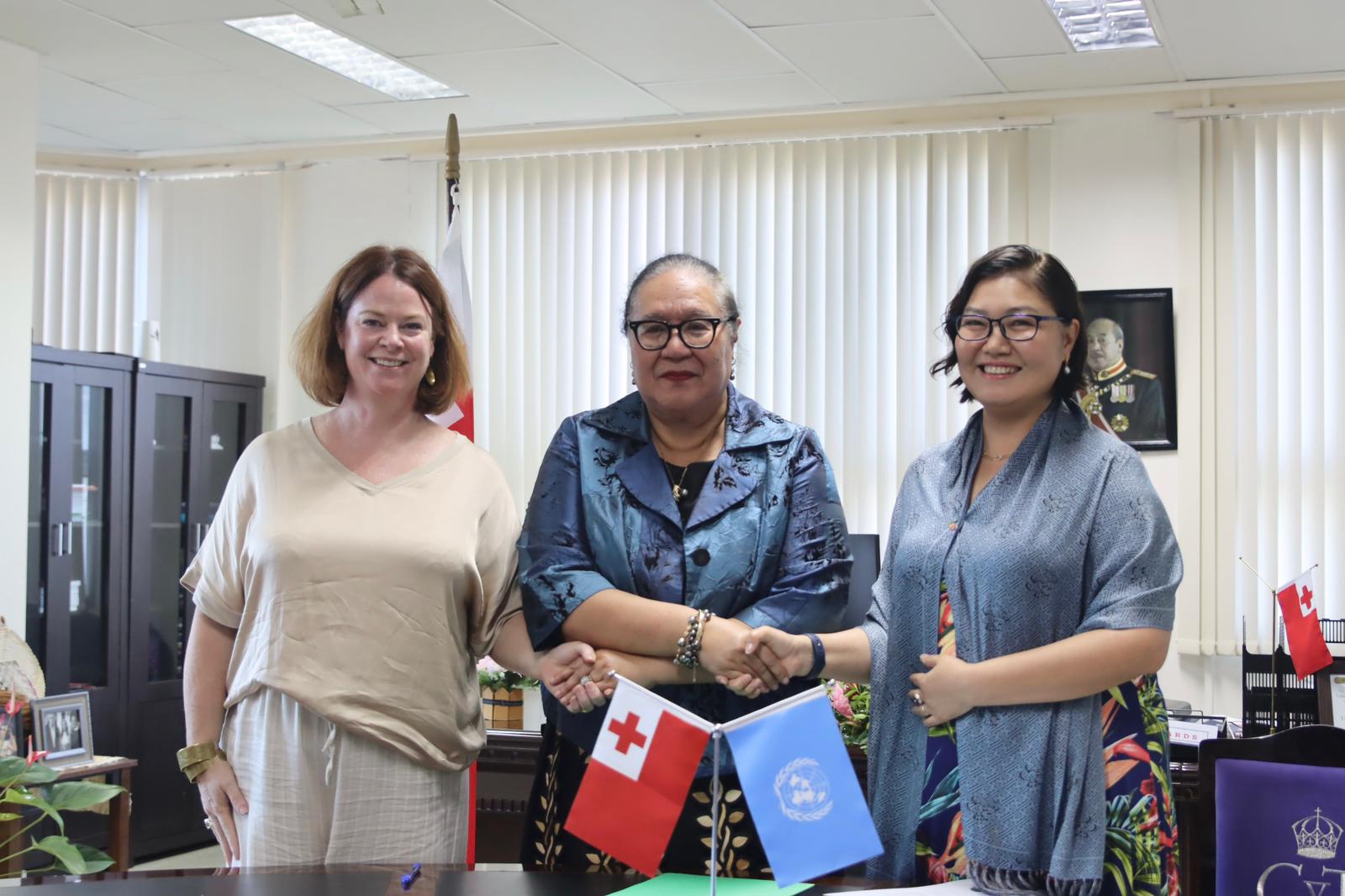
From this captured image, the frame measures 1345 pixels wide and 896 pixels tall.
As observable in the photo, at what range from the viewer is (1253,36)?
4.27m

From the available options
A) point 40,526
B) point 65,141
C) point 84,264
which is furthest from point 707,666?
point 84,264

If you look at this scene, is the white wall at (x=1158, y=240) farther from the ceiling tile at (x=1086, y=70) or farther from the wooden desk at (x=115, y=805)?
the wooden desk at (x=115, y=805)

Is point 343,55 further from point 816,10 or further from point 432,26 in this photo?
point 816,10

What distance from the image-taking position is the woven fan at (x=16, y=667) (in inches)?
151

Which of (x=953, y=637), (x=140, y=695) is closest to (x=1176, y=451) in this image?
(x=953, y=637)

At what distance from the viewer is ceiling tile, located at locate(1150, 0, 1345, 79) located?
A: 158 inches

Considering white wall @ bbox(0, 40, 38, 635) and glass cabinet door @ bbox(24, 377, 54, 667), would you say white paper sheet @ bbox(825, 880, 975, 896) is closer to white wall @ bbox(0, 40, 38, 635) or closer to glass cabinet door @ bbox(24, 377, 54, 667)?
white wall @ bbox(0, 40, 38, 635)

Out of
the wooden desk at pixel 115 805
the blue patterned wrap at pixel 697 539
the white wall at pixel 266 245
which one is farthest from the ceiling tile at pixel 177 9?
the blue patterned wrap at pixel 697 539

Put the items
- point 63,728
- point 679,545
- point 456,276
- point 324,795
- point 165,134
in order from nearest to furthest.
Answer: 1. point 679,545
2. point 324,795
3. point 456,276
4. point 63,728
5. point 165,134

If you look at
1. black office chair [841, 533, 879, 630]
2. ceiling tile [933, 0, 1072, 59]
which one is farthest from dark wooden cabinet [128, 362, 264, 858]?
ceiling tile [933, 0, 1072, 59]

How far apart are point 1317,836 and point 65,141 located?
5653 mm

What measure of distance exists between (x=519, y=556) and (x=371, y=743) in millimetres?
367

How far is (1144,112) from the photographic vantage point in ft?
16.4

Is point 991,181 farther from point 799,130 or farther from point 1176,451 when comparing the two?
point 1176,451
